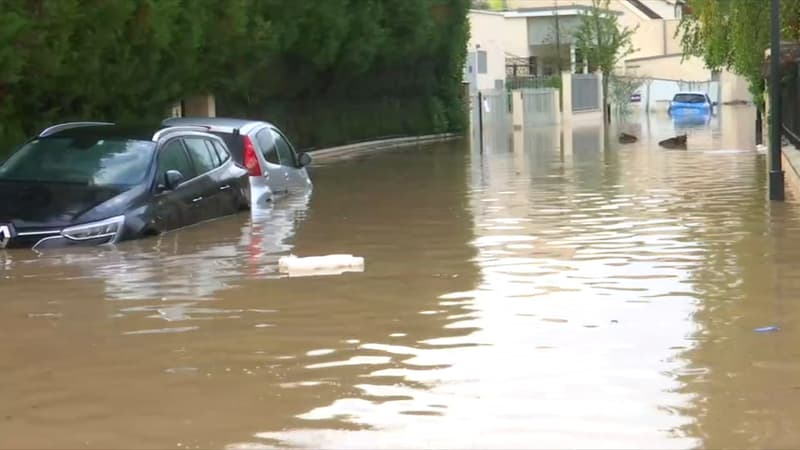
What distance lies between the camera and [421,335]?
856 centimetres

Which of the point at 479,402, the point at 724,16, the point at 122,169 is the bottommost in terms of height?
the point at 479,402

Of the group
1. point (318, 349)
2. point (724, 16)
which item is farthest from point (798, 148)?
point (318, 349)

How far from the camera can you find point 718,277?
10750 millimetres

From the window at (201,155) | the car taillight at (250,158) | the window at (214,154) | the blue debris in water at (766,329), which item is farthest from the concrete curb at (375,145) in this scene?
the blue debris in water at (766,329)

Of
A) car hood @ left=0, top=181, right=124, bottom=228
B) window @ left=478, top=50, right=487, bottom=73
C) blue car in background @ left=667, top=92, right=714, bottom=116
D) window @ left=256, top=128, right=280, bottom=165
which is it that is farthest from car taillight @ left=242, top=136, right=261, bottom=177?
window @ left=478, top=50, right=487, bottom=73

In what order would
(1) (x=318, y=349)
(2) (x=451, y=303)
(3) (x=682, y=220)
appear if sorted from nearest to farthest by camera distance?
1. (1) (x=318, y=349)
2. (2) (x=451, y=303)
3. (3) (x=682, y=220)

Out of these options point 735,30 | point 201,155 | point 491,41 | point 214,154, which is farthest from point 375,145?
point 491,41

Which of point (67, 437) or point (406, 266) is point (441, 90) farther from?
point (67, 437)

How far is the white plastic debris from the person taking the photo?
11.3 meters

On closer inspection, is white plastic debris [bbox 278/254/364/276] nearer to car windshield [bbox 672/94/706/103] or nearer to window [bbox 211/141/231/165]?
window [bbox 211/141/231/165]

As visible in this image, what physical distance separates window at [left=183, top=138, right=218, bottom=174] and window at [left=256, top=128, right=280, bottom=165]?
226cm

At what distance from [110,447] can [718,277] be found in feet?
20.3

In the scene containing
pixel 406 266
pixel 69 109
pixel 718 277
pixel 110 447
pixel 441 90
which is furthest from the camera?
pixel 441 90

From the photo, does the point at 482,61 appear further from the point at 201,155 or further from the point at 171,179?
the point at 171,179
